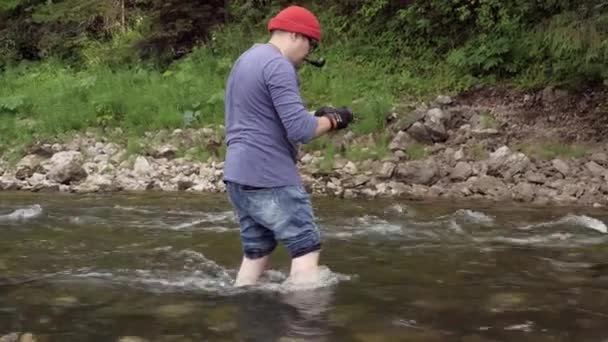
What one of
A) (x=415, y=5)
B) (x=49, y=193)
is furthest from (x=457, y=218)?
(x=415, y=5)

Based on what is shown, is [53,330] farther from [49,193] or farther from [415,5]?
[415,5]

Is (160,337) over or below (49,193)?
over

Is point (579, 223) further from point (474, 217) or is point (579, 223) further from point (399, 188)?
Answer: point (399, 188)

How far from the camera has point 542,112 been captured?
1224cm

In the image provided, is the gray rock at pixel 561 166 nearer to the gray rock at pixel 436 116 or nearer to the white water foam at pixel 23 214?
the gray rock at pixel 436 116

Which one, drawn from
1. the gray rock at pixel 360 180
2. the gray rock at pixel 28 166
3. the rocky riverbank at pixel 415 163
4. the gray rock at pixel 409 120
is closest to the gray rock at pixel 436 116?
the rocky riverbank at pixel 415 163

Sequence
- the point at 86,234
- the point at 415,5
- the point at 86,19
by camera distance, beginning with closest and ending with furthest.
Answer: the point at 86,234
the point at 415,5
the point at 86,19

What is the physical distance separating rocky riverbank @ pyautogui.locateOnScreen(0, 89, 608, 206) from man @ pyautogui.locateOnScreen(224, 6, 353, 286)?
18.3 feet

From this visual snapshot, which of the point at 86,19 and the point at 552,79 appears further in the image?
the point at 86,19

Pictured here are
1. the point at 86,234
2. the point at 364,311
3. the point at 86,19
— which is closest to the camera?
the point at 364,311

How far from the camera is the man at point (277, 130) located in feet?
15.2

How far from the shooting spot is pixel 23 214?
8.95 m

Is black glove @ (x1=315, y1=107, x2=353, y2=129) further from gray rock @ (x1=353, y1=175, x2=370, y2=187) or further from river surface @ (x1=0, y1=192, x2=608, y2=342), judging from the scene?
gray rock @ (x1=353, y1=175, x2=370, y2=187)

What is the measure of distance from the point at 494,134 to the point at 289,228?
7385 millimetres
